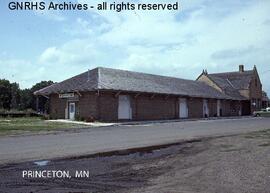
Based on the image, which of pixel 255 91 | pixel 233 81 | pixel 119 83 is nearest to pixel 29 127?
pixel 119 83

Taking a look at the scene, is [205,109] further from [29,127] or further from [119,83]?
[29,127]

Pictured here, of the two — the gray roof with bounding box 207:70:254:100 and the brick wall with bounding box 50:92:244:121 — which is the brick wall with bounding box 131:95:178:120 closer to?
the brick wall with bounding box 50:92:244:121

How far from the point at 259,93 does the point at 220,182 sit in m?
76.3

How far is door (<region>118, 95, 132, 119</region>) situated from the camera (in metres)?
42.5

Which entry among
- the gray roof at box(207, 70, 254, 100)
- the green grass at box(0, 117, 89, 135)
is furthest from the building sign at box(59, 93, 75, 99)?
the gray roof at box(207, 70, 254, 100)

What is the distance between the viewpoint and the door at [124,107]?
42.5 m

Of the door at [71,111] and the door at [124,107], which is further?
the door at [71,111]

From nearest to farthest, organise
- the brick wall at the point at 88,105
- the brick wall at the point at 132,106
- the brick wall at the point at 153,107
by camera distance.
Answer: the brick wall at the point at 88,105
the brick wall at the point at 132,106
the brick wall at the point at 153,107

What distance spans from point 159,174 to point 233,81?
7207cm

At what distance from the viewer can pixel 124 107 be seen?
43.1 metres

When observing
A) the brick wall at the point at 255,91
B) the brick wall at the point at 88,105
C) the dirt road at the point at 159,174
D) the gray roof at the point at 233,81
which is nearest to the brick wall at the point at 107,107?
the brick wall at the point at 88,105

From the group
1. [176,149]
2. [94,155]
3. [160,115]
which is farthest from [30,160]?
[160,115]

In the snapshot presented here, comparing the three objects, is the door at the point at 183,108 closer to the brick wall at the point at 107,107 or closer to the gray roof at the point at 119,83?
the gray roof at the point at 119,83

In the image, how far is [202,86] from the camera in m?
64.3
